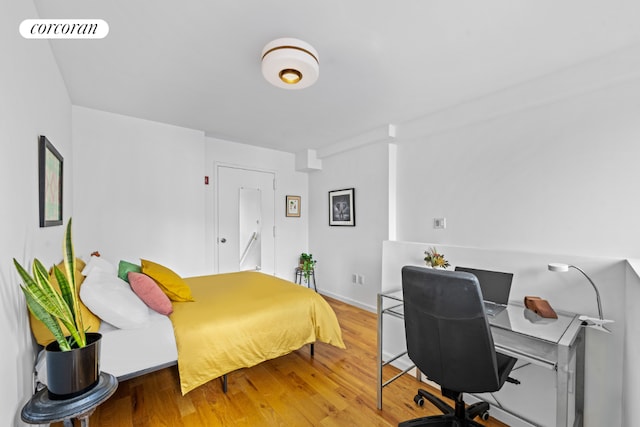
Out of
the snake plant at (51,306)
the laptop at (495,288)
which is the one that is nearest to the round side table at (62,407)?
the snake plant at (51,306)

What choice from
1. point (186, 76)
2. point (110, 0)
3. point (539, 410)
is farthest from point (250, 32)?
point (539, 410)

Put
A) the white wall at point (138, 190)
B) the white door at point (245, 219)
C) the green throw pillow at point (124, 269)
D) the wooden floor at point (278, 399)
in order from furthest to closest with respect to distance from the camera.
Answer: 1. the white door at point (245, 219)
2. the white wall at point (138, 190)
3. the green throw pillow at point (124, 269)
4. the wooden floor at point (278, 399)

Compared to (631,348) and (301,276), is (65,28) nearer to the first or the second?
(631,348)

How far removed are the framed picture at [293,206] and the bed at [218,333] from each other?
89.1 inches

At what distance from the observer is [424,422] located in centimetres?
157

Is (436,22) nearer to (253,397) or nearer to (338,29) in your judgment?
(338,29)

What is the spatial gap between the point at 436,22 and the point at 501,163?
1537 millimetres

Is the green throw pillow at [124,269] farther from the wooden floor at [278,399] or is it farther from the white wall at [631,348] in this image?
the white wall at [631,348]

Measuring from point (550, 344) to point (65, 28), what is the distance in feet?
10.2

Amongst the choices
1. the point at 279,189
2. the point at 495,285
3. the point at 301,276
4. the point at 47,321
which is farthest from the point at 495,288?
the point at 279,189

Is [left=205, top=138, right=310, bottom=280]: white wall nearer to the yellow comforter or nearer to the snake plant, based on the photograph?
the yellow comforter

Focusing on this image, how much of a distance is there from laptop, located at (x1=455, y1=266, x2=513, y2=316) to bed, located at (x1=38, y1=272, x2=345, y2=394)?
1273 millimetres

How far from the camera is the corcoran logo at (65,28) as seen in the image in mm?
1326

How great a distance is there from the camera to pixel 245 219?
4.20 metres
